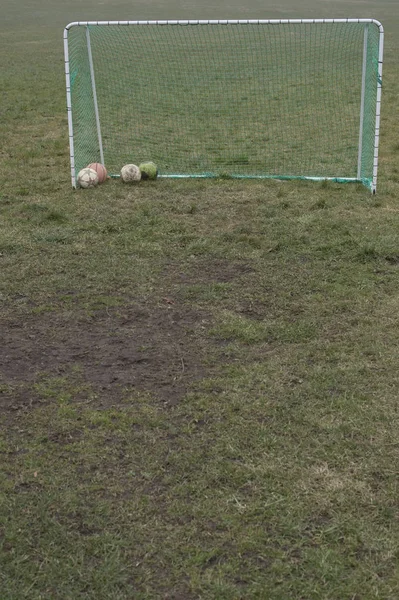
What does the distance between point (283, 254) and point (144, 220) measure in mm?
1448

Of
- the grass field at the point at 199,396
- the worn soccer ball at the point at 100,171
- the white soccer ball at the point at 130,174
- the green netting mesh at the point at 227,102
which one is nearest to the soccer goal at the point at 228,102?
the green netting mesh at the point at 227,102

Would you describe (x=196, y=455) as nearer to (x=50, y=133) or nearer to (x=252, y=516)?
Answer: (x=252, y=516)

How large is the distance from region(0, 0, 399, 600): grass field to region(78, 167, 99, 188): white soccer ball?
0.86 ft

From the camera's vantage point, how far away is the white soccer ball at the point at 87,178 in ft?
24.3

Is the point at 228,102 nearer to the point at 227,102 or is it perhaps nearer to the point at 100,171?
the point at 227,102

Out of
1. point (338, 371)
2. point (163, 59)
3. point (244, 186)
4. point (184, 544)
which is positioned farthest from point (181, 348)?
point (163, 59)

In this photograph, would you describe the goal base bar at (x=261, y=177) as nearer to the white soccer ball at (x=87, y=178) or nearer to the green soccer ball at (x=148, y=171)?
the green soccer ball at (x=148, y=171)

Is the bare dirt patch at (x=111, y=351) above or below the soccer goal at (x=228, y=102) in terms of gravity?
above

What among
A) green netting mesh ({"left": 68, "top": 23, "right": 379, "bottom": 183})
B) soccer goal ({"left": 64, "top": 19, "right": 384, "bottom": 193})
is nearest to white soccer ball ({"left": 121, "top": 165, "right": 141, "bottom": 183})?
soccer goal ({"left": 64, "top": 19, "right": 384, "bottom": 193})

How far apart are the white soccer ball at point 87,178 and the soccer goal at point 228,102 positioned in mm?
104

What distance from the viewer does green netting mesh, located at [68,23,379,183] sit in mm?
8305

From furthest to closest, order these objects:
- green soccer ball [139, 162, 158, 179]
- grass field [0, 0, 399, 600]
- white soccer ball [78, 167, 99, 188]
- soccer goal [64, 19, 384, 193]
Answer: soccer goal [64, 19, 384, 193] < green soccer ball [139, 162, 158, 179] < white soccer ball [78, 167, 99, 188] < grass field [0, 0, 399, 600]

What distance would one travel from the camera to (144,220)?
6508mm

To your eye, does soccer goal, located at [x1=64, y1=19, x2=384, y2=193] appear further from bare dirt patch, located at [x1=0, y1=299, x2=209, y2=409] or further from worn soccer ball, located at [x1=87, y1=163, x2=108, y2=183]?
bare dirt patch, located at [x1=0, y1=299, x2=209, y2=409]
